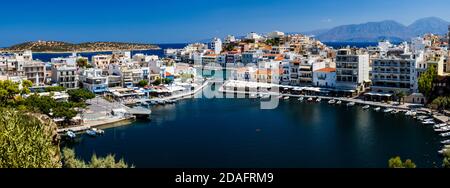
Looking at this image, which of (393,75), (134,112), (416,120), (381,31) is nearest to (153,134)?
(134,112)

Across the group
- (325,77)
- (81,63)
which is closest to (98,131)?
(325,77)

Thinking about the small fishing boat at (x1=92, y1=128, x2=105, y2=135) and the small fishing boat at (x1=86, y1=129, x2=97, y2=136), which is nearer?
the small fishing boat at (x1=86, y1=129, x2=97, y2=136)

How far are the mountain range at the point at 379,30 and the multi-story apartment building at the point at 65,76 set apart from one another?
4452 inches

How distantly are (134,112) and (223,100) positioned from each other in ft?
18.9

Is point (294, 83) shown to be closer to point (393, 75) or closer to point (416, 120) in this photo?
point (393, 75)

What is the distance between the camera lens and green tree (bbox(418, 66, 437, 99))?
59.2ft

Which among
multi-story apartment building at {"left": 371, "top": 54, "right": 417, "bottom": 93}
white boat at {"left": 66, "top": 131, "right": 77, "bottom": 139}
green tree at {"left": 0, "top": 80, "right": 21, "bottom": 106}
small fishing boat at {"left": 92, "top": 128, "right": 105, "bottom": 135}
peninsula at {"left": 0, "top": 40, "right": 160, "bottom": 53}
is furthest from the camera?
peninsula at {"left": 0, "top": 40, "right": 160, "bottom": 53}

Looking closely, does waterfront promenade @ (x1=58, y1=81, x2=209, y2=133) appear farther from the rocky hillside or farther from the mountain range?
the mountain range

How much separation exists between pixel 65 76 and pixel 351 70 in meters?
13.5

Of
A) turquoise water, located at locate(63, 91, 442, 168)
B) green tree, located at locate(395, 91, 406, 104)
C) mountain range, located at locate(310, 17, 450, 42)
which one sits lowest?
turquoise water, located at locate(63, 91, 442, 168)

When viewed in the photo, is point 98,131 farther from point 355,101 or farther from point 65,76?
point 355,101

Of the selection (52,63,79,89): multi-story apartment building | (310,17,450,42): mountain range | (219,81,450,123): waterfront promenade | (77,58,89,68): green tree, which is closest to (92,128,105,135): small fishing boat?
(52,63,79,89): multi-story apartment building

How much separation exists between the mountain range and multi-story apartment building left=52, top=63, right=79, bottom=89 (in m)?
113

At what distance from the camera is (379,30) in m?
149
